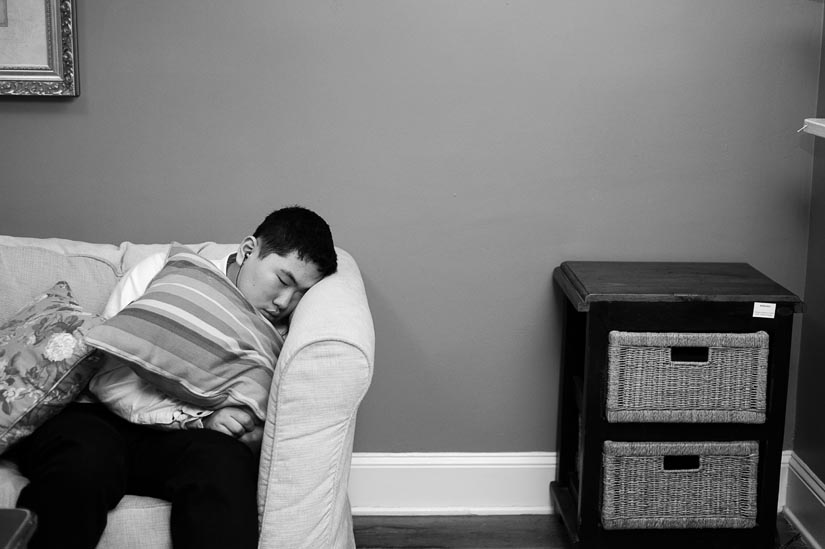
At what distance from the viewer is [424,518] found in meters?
2.49

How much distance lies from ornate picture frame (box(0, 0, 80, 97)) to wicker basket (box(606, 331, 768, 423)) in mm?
1521

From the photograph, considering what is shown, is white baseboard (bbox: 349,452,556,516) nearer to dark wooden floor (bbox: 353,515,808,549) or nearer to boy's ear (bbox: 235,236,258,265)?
dark wooden floor (bbox: 353,515,808,549)

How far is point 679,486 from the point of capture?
2.13m

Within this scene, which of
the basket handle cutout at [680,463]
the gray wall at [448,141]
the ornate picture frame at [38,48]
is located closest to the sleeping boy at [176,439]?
the gray wall at [448,141]

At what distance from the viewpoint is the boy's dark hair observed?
6.46 ft

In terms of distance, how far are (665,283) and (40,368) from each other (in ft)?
4.60

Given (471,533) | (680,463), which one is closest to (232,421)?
(471,533)

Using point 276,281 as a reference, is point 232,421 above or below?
below

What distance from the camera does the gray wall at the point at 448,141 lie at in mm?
2307

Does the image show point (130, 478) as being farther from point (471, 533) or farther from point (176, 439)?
point (471, 533)

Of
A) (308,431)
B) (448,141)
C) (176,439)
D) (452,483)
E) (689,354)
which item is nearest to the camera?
(308,431)

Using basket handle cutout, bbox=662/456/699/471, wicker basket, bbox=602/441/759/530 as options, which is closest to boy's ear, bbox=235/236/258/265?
wicker basket, bbox=602/441/759/530

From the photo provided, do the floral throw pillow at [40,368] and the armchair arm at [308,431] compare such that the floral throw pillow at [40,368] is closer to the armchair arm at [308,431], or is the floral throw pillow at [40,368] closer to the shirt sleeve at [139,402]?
the shirt sleeve at [139,402]

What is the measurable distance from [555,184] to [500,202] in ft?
0.51
